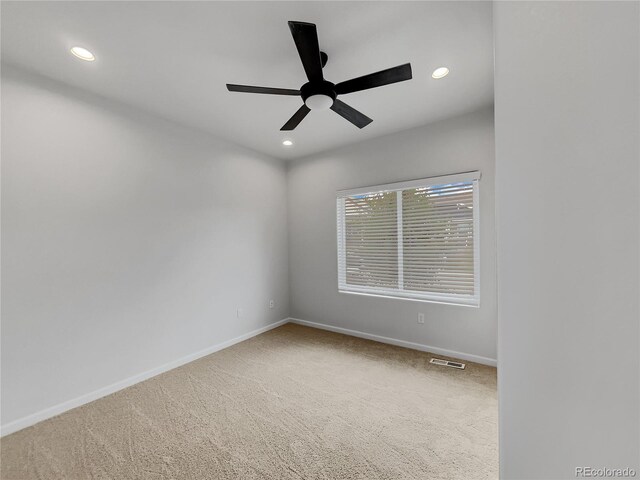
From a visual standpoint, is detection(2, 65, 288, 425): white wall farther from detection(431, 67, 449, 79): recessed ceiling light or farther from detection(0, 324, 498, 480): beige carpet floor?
detection(431, 67, 449, 79): recessed ceiling light

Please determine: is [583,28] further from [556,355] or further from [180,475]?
[180,475]

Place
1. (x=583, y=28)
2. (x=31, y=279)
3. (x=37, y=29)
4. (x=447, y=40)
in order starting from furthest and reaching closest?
(x=31, y=279), (x=447, y=40), (x=37, y=29), (x=583, y=28)

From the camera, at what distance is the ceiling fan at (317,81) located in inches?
54.7

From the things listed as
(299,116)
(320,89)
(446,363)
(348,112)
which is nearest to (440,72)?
(348,112)

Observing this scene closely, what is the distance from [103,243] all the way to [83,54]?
1.43 meters

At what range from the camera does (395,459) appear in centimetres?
162

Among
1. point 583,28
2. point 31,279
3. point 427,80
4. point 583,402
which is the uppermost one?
point 427,80

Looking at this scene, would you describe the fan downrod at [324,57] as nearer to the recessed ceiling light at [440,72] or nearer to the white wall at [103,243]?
the recessed ceiling light at [440,72]

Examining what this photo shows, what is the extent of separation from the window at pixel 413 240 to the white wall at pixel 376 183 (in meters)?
0.10

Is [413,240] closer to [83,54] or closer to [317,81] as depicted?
[317,81]

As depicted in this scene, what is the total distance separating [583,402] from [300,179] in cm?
418

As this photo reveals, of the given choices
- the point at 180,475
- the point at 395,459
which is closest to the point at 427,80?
the point at 395,459

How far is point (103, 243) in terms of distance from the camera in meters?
2.37

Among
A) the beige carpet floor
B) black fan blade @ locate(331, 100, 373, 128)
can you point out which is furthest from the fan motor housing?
the beige carpet floor
